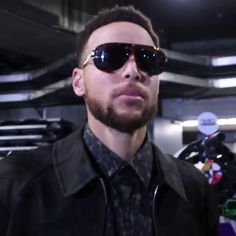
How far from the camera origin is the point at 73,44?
2883 mm

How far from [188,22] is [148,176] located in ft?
8.47

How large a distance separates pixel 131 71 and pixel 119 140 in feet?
0.46

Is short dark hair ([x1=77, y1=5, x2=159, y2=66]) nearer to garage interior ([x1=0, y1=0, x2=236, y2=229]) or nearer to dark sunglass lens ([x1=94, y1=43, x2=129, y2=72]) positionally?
dark sunglass lens ([x1=94, y1=43, x2=129, y2=72])

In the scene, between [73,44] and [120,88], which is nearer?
[120,88]

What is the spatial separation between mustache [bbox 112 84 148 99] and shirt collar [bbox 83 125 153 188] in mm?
114

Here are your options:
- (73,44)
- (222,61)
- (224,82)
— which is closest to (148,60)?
(73,44)

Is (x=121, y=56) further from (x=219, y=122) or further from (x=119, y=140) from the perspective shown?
(x=219, y=122)

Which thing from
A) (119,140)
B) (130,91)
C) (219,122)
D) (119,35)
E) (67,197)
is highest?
(119,35)

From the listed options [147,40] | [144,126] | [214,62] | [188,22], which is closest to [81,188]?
[144,126]

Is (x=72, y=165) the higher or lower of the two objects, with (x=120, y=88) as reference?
lower

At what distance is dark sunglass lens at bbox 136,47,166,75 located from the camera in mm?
934

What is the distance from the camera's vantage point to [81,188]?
89cm

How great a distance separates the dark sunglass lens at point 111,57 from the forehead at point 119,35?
0.09 feet

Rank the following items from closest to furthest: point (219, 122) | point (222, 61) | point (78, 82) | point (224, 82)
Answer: point (78, 82) → point (222, 61) → point (224, 82) → point (219, 122)
